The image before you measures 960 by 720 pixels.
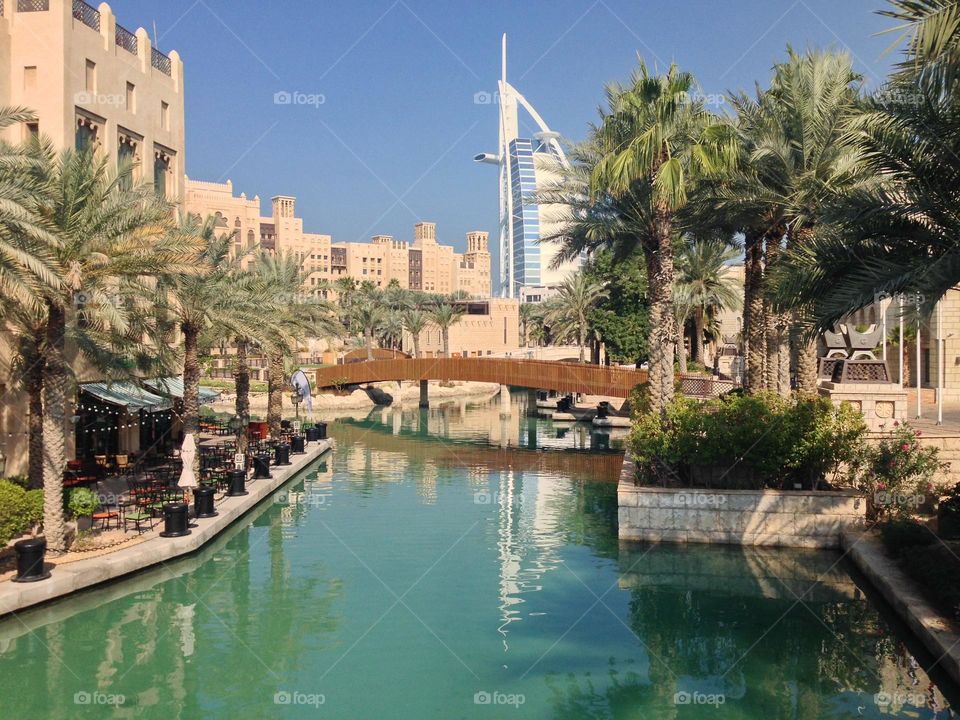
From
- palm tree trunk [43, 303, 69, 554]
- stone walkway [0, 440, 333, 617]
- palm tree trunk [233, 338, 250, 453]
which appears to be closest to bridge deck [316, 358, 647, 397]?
palm tree trunk [233, 338, 250, 453]

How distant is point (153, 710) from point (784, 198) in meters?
16.4

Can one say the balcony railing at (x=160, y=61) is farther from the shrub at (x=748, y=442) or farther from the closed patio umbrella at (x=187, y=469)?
the shrub at (x=748, y=442)

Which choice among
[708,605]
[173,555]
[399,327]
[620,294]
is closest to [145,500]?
[173,555]

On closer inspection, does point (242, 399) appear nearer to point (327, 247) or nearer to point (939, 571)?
point (939, 571)

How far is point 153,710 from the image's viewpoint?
10016 mm

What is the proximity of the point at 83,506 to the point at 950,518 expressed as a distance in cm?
1543

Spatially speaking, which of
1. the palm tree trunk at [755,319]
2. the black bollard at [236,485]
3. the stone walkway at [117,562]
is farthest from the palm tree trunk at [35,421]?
the palm tree trunk at [755,319]

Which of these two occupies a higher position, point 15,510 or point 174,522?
point 15,510

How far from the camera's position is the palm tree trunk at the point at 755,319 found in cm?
2264

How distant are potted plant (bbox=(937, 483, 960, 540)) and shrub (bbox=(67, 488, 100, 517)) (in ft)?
49.9

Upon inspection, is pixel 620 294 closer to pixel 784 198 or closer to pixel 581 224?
pixel 581 224

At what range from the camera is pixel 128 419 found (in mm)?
27172

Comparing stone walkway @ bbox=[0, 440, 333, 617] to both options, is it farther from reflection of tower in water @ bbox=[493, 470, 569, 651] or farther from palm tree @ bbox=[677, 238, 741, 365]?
palm tree @ bbox=[677, 238, 741, 365]

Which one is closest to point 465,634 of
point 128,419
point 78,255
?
point 78,255
